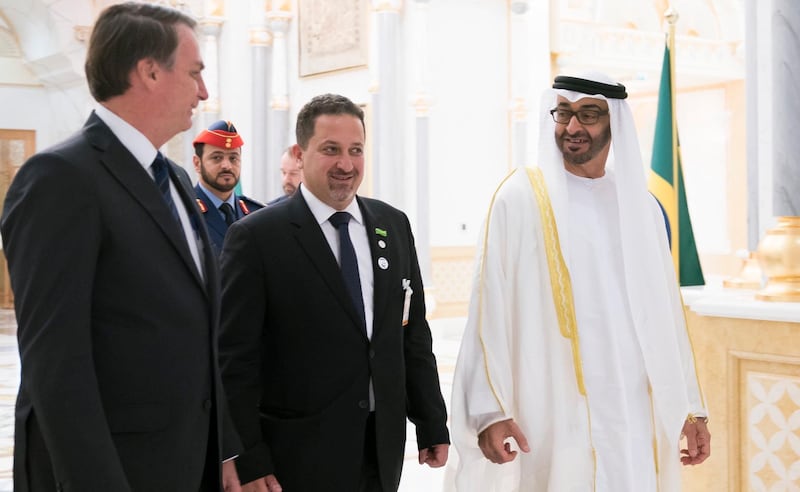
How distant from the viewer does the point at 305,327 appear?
A: 7.32ft

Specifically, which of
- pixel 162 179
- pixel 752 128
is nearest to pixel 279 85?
pixel 752 128

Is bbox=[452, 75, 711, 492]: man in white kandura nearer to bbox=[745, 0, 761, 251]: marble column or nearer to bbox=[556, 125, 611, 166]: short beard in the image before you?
bbox=[556, 125, 611, 166]: short beard

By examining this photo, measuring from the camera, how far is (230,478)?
2.01 meters

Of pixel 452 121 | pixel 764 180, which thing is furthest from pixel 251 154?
pixel 764 180

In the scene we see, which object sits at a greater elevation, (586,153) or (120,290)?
(586,153)

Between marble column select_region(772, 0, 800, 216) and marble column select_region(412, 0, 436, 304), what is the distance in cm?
676

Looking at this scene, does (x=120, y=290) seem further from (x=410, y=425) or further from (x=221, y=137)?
(x=410, y=425)

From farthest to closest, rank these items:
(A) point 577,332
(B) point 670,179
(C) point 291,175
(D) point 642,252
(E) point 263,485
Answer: (C) point 291,175, (B) point 670,179, (D) point 642,252, (A) point 577,332, (E) point 263,485

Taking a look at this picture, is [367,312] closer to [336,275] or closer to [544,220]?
[336,275]

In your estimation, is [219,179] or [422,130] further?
[422,130]

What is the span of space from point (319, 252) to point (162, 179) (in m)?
0.58

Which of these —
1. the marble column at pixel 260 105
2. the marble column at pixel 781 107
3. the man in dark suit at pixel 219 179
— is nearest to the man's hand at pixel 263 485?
the man in dark suit at pixel 219 179

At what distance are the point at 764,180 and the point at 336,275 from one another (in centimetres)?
302

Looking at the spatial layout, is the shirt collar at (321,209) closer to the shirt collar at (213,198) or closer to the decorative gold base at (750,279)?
the shirt collar at (213,198)
